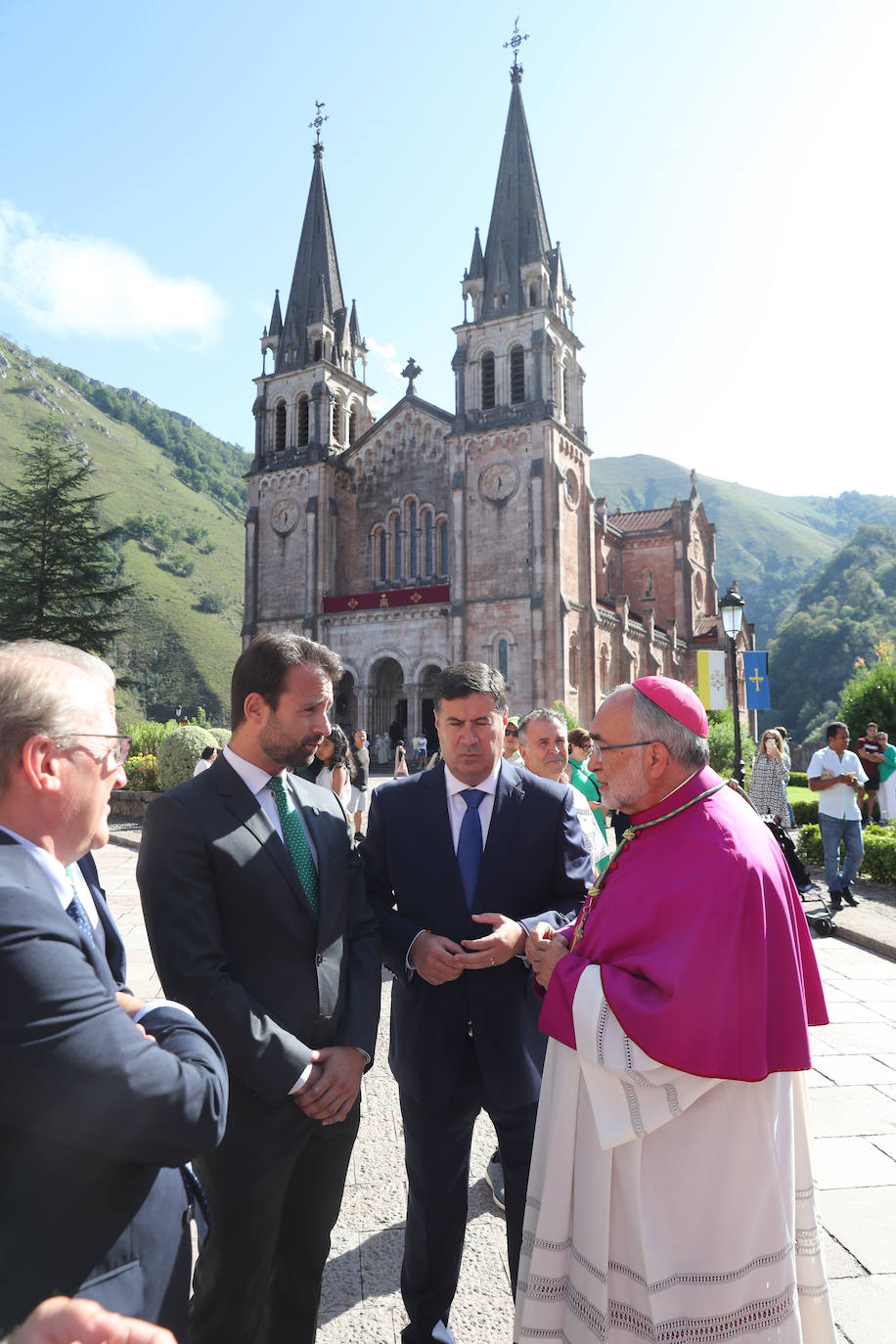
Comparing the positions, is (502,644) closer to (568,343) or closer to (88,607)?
(568,343)

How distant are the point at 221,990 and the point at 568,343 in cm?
3518

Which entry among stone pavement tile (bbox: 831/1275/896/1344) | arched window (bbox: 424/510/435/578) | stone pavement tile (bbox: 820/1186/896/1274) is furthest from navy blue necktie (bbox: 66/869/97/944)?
arched window (bbox: 424/510/435/578)

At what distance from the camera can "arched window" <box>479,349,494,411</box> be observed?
32.8 metres

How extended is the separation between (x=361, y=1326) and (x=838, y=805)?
7.91m

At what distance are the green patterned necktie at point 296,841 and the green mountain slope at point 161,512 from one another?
55776 millimetres

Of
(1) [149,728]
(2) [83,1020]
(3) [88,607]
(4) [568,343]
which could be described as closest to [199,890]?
(2) [83,1020]

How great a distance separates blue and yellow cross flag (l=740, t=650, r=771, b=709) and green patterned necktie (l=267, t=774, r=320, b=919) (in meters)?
15.2

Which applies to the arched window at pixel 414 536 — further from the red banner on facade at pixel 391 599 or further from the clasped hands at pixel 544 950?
the clasped hands at pixel 544 950

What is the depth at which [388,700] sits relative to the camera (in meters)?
35.1

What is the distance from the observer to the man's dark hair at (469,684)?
291 centimetres

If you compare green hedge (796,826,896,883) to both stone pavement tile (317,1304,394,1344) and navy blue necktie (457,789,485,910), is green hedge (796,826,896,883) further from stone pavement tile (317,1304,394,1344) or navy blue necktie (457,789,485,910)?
stone pavement tile (317,1304,394,1344)

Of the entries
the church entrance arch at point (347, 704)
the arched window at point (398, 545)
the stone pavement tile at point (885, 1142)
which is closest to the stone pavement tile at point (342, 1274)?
the stone pavement tile at point (885, 1142)

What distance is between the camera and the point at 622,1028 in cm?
208

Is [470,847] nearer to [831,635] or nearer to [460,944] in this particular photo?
[460,944]
